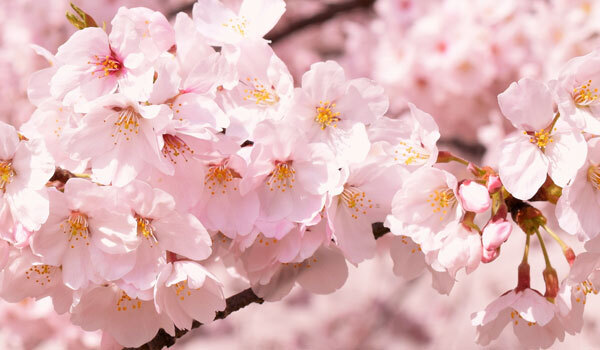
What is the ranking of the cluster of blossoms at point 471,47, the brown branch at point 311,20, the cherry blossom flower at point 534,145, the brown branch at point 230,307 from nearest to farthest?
the cherry blossom flower at point 534,145 < the brown branch at point 230,307 < the cluster of blossoms at point 471,47 < the brown branch at point 311,20

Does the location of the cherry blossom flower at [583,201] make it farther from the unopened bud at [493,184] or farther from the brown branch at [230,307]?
the brown branch at [230,307]

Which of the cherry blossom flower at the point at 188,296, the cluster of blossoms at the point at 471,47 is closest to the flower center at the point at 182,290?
the cherry blossom flower at the point at 188,296

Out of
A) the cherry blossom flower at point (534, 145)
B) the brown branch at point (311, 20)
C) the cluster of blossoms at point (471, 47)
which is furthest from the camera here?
the brown branch at point (311, 20)

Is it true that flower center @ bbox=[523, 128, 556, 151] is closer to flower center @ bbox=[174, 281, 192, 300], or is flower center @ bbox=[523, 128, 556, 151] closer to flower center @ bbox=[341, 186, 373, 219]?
flower center @ bbox=[341, 186, 373, 219]

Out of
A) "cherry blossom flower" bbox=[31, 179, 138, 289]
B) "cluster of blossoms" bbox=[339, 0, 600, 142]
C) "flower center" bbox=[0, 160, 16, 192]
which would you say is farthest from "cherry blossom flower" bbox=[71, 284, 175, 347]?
"cluster of blossoms" bbox=[339, 0, 600, 142]

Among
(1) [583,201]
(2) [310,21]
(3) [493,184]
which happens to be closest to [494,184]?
(3) [493,184]

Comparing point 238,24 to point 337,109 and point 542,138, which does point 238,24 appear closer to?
point 337,109
